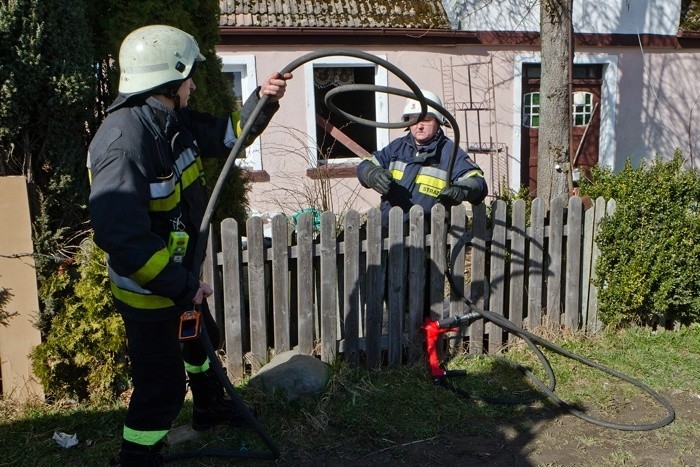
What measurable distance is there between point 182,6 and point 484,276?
282 centimetres

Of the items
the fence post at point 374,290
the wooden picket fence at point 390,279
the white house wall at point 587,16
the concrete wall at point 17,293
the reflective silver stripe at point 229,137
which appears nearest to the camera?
the reflective silver stripe at point 229,137

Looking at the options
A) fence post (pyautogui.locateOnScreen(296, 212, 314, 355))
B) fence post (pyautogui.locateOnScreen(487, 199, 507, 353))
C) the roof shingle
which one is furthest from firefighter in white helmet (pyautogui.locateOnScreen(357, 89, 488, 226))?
the roof shingle

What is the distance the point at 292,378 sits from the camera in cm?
392

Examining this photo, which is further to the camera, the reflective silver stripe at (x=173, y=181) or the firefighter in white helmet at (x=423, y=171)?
the firefighter in white helmet at (x=423, y=171)

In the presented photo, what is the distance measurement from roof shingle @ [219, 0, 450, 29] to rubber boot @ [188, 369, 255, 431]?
290 inches

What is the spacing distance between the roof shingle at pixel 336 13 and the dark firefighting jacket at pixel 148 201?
7263 millimetres

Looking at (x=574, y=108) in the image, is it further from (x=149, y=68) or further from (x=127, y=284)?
(x=127, y=284)

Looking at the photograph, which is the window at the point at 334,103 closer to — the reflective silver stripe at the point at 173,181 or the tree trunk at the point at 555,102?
the tree trunk at the point at 555,102

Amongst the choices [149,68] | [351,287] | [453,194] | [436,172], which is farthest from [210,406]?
[436,172]

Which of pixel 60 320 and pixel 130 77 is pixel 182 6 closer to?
Result: pixel 130 77

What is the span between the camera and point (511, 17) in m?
10.9

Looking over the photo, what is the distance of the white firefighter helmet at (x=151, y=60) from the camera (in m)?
2.81

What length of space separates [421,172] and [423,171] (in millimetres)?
16

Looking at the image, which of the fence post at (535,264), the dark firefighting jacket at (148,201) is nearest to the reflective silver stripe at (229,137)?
the dark firefighting jacket at (148,201)
